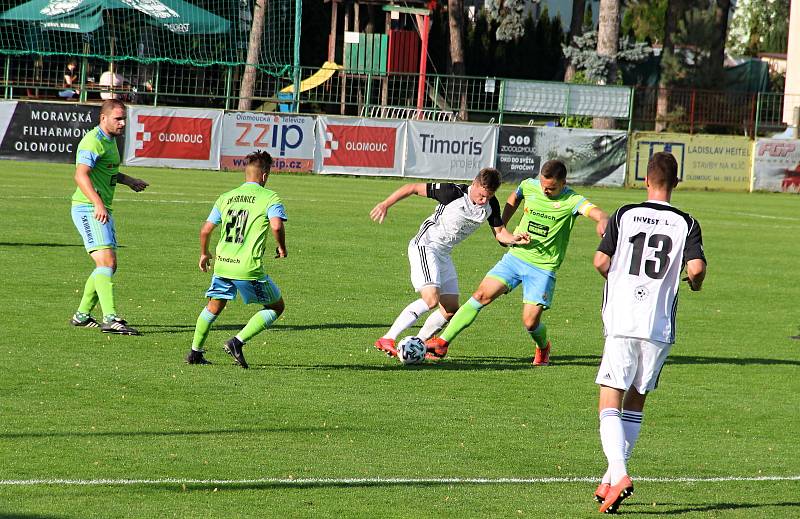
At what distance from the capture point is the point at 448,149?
35094mm

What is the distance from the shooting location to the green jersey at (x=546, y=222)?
11180 millimetres

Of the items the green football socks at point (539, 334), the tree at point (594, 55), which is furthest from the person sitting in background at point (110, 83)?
the green football socks at point (539, 334)

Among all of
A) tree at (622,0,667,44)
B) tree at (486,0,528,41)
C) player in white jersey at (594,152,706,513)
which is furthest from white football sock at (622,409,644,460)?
tree at (622,0,667,44)

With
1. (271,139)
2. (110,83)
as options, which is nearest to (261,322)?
(271,139)

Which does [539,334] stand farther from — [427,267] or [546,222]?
[427,267]

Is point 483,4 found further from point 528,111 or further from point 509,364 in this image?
point 509,364

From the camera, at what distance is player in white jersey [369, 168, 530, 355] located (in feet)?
36.7

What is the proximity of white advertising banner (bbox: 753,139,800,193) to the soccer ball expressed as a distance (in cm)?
2954

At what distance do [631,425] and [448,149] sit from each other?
28.2 meters

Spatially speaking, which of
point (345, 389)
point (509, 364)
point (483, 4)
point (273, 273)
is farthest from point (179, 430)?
point (483, 4)

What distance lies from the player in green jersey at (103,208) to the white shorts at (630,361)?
20.0ft

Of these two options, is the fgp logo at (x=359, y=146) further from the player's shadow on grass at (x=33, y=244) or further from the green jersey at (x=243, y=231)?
the green jersey at (x=243, y=231)

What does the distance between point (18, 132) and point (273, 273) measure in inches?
719

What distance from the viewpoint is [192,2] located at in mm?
40531
